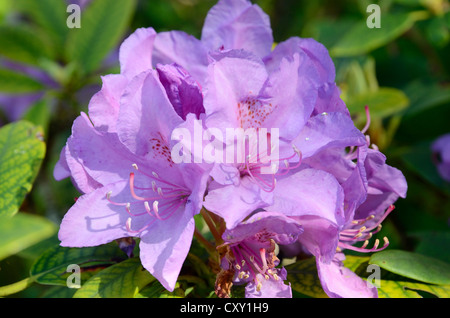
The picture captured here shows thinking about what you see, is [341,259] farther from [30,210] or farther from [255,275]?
[30,210]

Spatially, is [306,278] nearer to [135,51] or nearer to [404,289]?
[404,289]

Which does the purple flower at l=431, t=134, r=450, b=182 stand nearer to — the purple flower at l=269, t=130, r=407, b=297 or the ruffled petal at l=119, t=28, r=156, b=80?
the purple flower at l=269, t=130, r=407, b=297

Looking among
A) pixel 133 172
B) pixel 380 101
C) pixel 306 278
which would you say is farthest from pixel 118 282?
pixel 380 101

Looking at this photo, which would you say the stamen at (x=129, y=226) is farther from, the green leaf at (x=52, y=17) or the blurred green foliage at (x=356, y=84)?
the green leaf at (x=52, y=17)

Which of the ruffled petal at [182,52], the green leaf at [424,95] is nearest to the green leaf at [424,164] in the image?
the green leaf at [424,95]

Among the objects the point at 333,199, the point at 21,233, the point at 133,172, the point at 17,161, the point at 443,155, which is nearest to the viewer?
the point at 21,233
